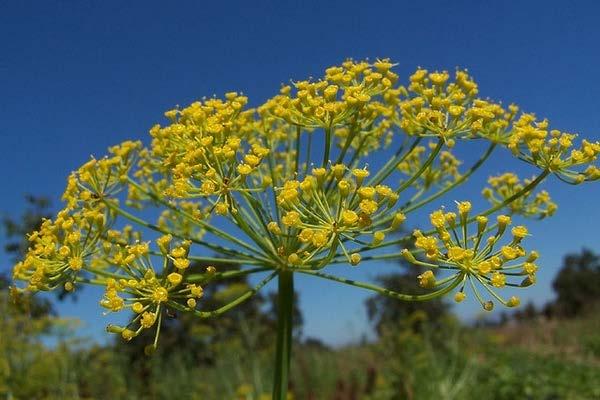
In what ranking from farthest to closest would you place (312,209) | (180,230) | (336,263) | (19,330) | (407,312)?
(407,312), (19,330), (180,230), (336,263), (312,209)

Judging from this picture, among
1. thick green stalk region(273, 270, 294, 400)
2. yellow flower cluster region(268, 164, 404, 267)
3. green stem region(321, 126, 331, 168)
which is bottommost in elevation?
thick green stalk region(273, 270, 294, 400)

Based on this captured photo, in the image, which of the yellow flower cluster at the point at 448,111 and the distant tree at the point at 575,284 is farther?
the distant tree at the point at 575,284

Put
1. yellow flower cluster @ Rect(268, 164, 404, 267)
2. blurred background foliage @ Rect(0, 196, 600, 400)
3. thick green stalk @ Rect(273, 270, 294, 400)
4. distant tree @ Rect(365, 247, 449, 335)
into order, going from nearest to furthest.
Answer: yellow flower cluster @ Rect(268, 164, 404, 267)
thick green stalk @ Rect(273, 270, 294, 400)
blurred background foliage @ Rect(0, 196, 600, 400)
distant tree @ Rect(365, 247, 449, 335)

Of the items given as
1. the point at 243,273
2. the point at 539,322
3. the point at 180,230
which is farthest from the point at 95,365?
the point at 539,322

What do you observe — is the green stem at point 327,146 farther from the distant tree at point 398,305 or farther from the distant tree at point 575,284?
the distant tree at point 575,284

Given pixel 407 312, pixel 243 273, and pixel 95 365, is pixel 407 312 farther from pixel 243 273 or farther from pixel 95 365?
pixel 243 273

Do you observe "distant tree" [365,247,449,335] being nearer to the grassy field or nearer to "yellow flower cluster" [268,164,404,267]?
the grassy field

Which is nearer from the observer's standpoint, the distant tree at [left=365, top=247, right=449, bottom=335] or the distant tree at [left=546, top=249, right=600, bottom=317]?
the distant tree at [left=365, top=247, right=449, bottom=335]

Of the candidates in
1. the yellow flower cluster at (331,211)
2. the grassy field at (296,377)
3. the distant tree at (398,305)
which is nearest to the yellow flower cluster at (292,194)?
the yellow flower cluster at (331,211)

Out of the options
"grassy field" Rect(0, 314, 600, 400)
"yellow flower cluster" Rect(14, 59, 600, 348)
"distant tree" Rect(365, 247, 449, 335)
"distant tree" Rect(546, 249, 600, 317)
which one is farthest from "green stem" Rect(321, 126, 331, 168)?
"distant tree" Rect(546, 249, 600, 317)
